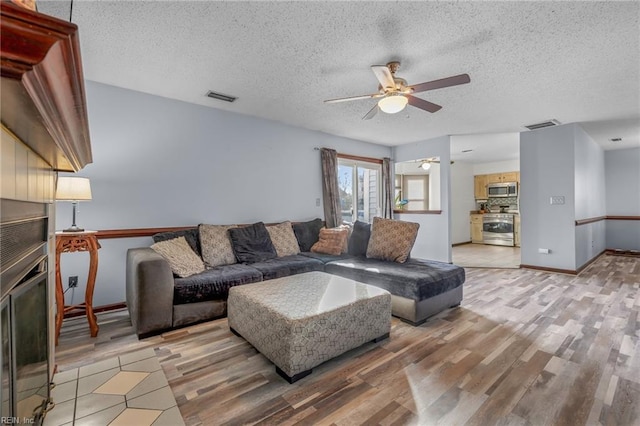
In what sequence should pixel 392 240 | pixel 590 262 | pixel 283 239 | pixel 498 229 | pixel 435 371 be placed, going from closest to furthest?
pixel 435 371
pixel 392 240
pixel 283 239
pixel 590 262
pixel 498 229

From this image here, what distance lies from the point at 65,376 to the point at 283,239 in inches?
100.0

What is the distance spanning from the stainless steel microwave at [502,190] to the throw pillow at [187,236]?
7.76 metres

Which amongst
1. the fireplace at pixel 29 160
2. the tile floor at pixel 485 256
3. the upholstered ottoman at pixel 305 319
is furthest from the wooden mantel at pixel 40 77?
the tile floor at pixel 485 256

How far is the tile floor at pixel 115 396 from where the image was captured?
144 cm

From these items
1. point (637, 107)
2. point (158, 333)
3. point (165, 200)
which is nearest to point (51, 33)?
point (158, 333)

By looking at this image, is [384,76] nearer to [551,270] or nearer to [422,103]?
[422,103]

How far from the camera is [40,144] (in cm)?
104

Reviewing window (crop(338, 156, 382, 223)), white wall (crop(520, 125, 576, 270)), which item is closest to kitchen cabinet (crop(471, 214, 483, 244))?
white wall (crop(520, 125, 576, 270))

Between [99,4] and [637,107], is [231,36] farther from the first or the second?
[637,107]

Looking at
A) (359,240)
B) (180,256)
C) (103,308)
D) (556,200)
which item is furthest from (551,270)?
(103,308)

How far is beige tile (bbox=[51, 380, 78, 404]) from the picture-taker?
5.23 ft

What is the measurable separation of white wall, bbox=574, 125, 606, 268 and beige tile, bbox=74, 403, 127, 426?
19.6 ft

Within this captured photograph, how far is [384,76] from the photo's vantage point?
2.30 meters

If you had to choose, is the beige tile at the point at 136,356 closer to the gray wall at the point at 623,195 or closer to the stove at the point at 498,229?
the stove at the point at 498,229
